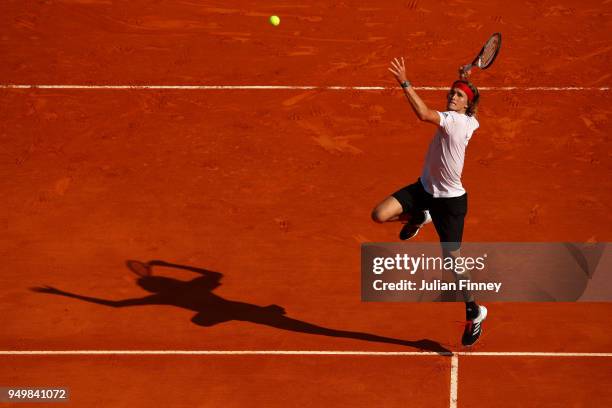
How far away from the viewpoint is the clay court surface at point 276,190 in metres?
9.23

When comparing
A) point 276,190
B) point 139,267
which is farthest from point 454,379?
point 139,267

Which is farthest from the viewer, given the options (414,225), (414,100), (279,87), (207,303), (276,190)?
(279,87)

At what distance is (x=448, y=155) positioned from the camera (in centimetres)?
870

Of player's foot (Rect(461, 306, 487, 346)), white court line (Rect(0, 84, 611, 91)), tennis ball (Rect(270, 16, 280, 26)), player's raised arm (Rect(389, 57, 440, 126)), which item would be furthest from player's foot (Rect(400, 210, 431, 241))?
tennis ball (Rect(270, 16, 280, 26))

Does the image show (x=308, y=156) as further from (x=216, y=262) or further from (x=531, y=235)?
(x=531, y=235)

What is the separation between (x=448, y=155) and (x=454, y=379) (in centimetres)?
216

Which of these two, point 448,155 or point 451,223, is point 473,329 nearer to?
point 451,223

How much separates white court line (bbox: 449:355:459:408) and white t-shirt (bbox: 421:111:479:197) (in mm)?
1658

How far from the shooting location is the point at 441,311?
9859 millimetres

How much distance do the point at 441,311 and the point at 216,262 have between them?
252 cm

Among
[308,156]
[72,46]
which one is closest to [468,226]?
[308,156]

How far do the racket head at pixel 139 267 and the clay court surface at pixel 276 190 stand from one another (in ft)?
0.25

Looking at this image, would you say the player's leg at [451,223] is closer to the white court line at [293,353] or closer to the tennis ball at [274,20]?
the white court line at [293,353]

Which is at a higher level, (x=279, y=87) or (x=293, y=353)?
(x=279, y=87)
